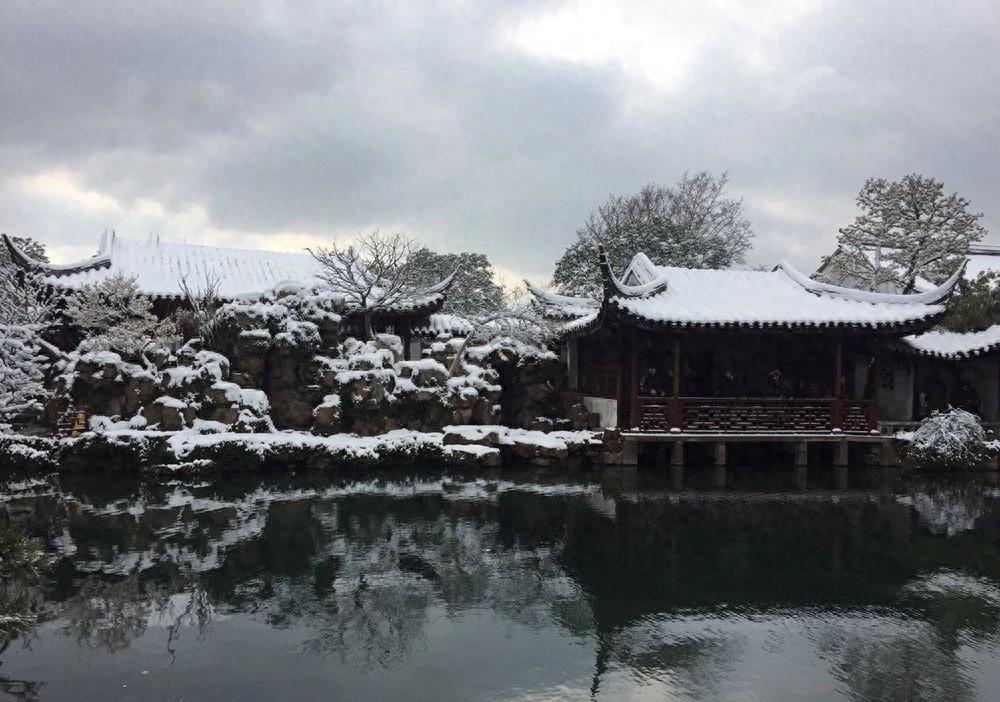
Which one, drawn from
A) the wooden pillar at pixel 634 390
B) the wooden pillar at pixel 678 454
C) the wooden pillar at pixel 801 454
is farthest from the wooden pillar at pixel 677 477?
the wooden pillar at pixel 801 454

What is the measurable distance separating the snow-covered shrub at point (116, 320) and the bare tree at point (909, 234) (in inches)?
851

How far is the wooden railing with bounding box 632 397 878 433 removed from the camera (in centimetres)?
1466

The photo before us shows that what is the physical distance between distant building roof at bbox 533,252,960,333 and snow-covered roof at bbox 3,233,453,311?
7789mm

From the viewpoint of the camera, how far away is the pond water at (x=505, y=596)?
5.17 metres

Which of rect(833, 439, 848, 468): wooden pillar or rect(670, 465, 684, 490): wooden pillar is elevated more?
rect(833, 439, 848, 468): wooden pillar

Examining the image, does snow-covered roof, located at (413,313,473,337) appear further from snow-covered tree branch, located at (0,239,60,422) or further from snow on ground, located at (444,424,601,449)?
snow-covered tree branch, located at (0,239,60,422)

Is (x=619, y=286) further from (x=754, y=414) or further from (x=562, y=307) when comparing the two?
(x=562, y=307)

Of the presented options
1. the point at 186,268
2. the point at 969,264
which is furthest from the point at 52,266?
the point at 969,264

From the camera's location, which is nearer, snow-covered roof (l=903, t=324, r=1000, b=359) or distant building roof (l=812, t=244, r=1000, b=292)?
snow-covered roof (l=903, t=324, r=1000, b=359)

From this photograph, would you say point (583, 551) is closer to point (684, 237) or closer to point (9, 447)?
point (9, 447)

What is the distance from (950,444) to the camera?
47.2 ft

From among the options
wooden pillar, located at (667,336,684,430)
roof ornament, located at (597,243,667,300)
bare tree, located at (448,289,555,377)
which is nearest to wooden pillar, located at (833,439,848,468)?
wooden pillar, located at (667,336,684,430)

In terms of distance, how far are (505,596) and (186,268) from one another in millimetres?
18015

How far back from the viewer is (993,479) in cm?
1418
